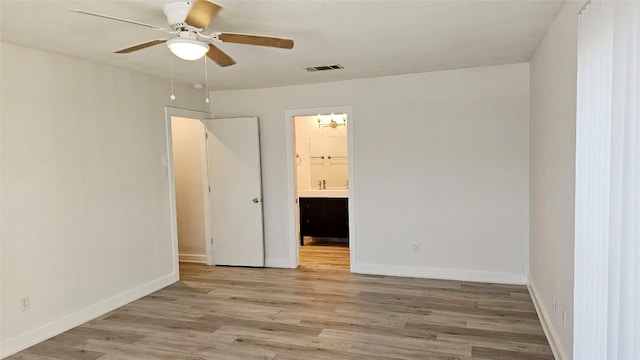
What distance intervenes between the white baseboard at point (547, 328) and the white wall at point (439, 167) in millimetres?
636

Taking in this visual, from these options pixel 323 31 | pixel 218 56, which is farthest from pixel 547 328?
pixel 218 56

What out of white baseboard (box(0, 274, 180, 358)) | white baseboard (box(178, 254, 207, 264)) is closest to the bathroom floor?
white baseboard (box(178, 254, 207, 264))

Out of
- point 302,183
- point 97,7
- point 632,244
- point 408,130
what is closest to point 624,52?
point 632,244

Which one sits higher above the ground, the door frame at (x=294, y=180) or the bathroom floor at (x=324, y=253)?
the door frame at (x=294, y=180)

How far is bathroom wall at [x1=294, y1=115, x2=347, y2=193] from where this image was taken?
24.2ft

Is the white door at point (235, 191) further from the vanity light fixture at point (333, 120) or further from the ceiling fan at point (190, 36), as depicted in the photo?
the ceiling fan at point (190, 36)

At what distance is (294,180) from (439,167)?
6.06 ft

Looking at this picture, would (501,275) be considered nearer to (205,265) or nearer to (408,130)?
(408,130)

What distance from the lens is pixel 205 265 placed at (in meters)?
5.96

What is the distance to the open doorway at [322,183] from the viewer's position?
6.86 m

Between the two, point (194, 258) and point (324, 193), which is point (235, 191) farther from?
point (324, 193)

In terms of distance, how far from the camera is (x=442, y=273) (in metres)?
5.00

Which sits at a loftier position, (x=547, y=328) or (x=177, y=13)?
(x=177, y=13)

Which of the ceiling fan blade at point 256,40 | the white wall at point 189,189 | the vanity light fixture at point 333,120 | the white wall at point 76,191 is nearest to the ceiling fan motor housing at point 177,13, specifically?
the ceiling fan blade at point 256,40
